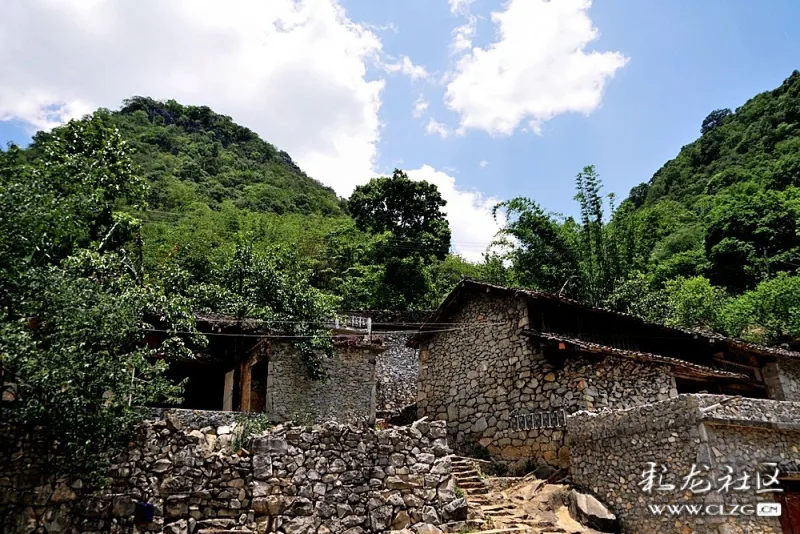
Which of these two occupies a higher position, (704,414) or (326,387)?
(326,387)

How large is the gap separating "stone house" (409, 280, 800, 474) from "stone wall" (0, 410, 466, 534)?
4.81 m

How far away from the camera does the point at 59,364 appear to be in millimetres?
7410

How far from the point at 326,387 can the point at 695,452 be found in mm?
11383

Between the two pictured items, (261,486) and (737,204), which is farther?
(737,204)

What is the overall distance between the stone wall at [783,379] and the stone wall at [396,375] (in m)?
14.7

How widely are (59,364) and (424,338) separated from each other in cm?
1256

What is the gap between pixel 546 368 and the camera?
14.4m

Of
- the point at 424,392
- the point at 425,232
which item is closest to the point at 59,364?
the point at 424,392

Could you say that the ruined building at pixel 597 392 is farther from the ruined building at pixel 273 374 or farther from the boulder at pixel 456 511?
the boulder at pixel 456 511

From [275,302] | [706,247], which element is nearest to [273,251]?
[275,302]

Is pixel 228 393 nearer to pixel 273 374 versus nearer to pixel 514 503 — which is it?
pixel 273 374

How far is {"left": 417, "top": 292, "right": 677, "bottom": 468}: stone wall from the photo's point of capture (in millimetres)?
13562

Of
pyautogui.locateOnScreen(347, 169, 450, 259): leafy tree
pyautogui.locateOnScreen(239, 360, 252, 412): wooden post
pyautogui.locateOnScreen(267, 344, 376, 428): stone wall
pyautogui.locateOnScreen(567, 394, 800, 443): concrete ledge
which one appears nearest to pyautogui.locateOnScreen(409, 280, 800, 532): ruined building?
pyautogui.locateOnScreen(567, 394, 800, 443): concrete ledge

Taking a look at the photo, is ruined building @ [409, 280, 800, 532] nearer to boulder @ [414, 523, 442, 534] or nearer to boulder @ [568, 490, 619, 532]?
boulder @ [568, 490, 619, 532]
